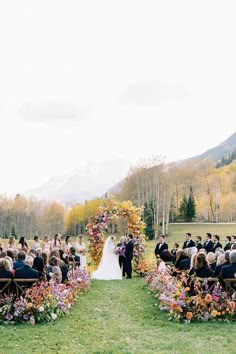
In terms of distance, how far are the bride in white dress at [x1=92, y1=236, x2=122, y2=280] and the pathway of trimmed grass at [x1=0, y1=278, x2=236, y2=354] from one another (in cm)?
841

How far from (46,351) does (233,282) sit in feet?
16.3

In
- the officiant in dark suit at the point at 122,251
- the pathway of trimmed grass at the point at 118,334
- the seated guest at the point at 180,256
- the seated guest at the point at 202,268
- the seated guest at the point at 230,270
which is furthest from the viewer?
Result: the officiant in dark suit at the point at 122,251

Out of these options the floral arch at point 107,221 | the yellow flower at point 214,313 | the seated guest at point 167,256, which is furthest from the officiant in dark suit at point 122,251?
the yellow flower at point 214,313

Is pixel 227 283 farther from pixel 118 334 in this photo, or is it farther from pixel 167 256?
pixel 167 256

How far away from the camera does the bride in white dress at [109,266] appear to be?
21172 millimetres

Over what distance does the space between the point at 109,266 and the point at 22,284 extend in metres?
10.7

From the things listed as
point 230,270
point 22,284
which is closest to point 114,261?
point 22,284

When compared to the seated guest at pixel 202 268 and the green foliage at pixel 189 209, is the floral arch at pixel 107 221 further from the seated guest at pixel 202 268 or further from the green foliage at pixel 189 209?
the green foliage at pixel 189 209

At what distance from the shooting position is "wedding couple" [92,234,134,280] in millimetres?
21125

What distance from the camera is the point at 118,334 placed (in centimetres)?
934

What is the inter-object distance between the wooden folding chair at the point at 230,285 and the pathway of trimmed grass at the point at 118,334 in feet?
3.37

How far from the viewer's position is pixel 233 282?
11.0 meters

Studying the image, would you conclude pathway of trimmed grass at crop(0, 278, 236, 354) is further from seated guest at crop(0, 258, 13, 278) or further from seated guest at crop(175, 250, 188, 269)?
seated guest at crop(175, 250, 188, 269)

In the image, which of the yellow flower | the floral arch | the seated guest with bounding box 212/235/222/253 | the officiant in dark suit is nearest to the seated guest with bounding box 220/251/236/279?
the yellow flower
